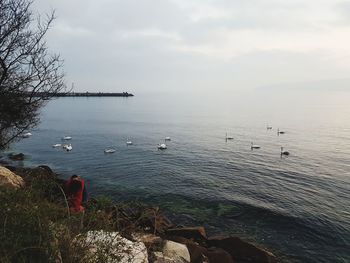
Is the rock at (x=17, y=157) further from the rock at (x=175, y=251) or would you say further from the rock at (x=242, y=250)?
the rock at (x=175, y=251)

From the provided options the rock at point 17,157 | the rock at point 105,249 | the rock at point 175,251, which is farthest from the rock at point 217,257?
the rock at point 17,157

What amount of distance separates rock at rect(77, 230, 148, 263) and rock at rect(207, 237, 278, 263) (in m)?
8.12

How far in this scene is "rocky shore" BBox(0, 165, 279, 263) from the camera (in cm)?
511

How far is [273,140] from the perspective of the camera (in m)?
57.7

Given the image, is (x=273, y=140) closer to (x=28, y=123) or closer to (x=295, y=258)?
(x=295, y=258)

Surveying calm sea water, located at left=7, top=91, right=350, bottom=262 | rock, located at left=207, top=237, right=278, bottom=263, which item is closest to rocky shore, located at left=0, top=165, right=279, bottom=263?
rock, located at left=207, top=237, right=278, bottom=263

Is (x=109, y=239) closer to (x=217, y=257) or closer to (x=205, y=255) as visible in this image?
(x=205, y=255)

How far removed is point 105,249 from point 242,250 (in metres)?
10.5

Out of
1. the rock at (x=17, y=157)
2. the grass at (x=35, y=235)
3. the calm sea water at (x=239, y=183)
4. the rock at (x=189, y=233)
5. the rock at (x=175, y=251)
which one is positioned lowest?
the calm sea water at (x=239, y=183)

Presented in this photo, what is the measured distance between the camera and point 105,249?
5.21m

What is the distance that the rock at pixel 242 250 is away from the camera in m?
13.7

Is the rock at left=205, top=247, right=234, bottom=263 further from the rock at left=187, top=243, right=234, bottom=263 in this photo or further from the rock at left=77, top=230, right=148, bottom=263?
the rock at left=77, top=230, right=148, bottom=263

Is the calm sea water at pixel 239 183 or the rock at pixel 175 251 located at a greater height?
the rock at pixel 175 251

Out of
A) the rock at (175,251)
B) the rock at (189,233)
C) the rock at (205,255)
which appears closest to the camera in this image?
the rock at (175,251)
